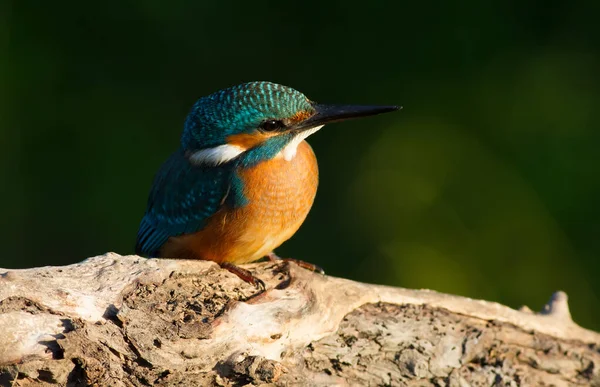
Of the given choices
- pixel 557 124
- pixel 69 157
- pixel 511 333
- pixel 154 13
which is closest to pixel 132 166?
pixel 69 157

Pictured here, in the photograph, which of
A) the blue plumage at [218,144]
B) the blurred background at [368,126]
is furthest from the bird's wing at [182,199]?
the blurred background at [368,126]

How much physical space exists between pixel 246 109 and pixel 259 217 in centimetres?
40

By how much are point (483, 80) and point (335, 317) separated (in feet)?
7.84

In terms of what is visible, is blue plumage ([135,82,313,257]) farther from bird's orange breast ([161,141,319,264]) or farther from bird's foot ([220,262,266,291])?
bird's foot ([220,262,266,291])

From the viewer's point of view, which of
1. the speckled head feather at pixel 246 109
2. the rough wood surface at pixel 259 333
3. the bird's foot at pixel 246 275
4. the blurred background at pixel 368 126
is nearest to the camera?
the rough wood surface at pixel 259 333

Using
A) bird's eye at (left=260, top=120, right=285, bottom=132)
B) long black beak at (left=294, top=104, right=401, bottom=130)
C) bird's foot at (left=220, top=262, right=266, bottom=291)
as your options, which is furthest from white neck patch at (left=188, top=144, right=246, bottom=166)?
bird's foot at (left=220, top=262, right=266, bottom=291)

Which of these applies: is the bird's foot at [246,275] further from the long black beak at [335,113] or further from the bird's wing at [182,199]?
the long black beak at [335,113]

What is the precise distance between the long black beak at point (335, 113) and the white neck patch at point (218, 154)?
26cm

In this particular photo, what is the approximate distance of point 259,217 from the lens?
121 inches

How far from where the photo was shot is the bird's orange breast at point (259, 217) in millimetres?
3078

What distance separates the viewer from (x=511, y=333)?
305 cm

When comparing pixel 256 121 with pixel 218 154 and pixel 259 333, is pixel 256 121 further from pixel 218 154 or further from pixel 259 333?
pixel 259 333

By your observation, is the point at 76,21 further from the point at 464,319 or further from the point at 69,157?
the point at 464,319

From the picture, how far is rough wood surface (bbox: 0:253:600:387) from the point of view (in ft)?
7.46
